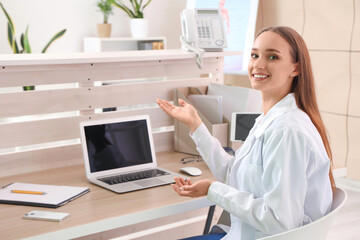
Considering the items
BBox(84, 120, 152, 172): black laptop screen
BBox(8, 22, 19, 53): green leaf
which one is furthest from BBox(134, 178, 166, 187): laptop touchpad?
BBox(8, 22, 19, 53): green leaf

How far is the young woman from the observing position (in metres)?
1.39

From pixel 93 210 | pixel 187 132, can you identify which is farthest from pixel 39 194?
pixel 187 132

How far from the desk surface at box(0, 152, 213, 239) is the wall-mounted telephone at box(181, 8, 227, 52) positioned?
86cm

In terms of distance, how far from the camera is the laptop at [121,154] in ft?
6.89

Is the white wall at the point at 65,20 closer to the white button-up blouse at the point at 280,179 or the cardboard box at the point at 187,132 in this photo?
the cardboard box at the point at 187,132

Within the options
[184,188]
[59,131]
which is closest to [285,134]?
[184,188]

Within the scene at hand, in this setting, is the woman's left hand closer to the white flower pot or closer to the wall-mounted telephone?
the wall-mounted telephone

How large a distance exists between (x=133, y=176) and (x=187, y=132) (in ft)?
1.69

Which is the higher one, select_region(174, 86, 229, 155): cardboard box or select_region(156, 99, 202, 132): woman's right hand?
select_region(156, 99, 202, 132): woman's right hand

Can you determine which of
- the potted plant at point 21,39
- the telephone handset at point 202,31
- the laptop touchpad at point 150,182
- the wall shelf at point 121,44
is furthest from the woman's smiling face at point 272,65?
the wall shelf at point 121,44

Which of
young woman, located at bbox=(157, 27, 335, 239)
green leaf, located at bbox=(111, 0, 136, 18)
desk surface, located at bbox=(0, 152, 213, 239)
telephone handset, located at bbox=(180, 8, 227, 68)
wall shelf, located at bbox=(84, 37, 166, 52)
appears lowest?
desk surface, located at bbox=(0, 152, 213, 239)

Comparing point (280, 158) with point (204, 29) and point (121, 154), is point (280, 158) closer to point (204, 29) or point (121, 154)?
point (121, 154)

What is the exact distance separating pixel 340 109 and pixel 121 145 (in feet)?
8.56

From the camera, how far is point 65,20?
550cm
